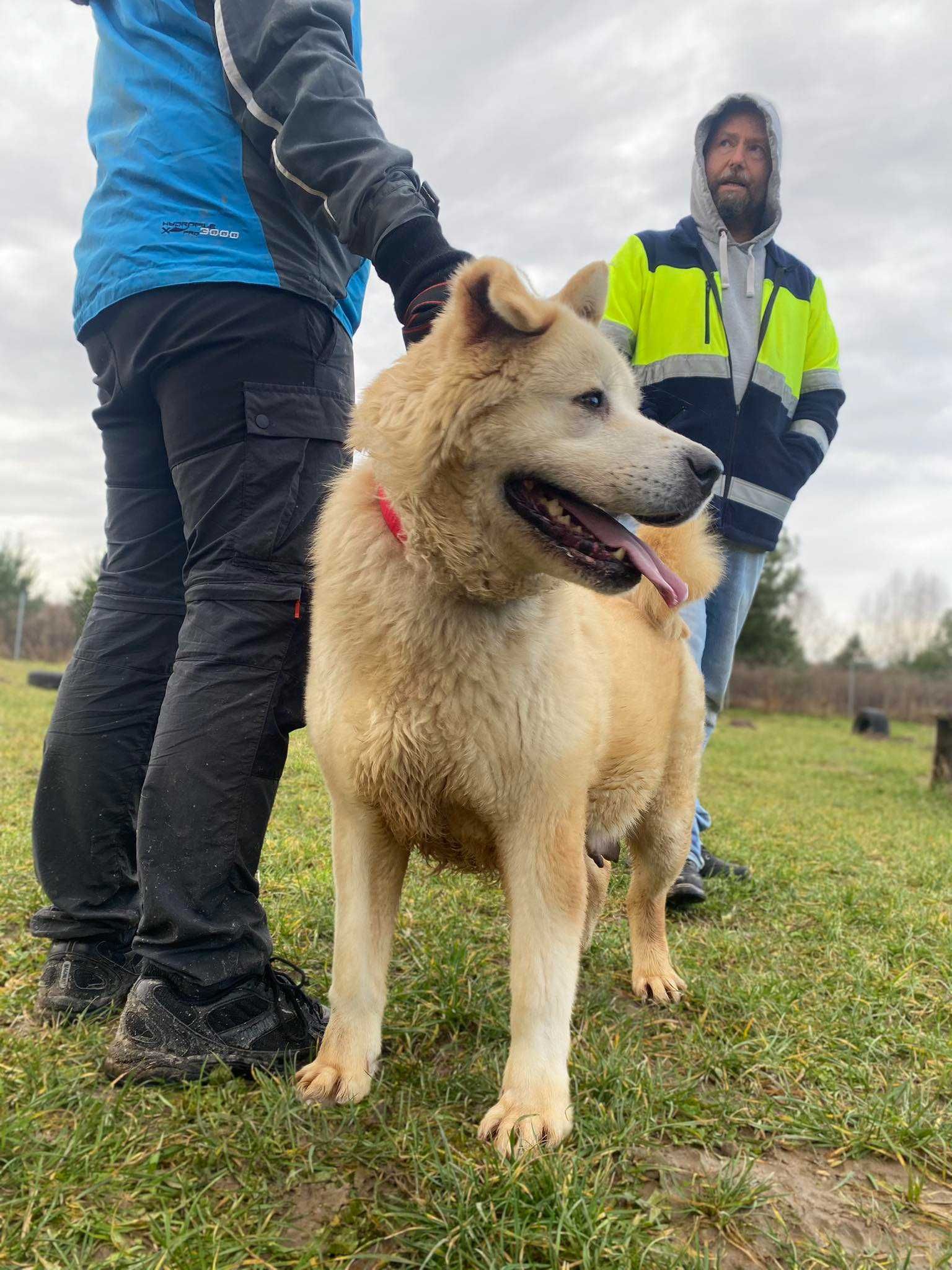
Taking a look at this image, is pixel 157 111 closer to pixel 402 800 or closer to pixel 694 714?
pixel 402 800

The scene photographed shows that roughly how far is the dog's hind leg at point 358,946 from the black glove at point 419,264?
1.30m

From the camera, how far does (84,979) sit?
253cm

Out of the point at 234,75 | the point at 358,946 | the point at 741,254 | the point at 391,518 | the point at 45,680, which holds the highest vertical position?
the point at 741,254

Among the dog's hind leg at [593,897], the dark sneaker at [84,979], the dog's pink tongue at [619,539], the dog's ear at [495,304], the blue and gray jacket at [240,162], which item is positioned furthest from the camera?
the dog's hind leg at [593,897]

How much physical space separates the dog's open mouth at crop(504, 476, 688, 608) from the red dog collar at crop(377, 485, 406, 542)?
0.28 metres

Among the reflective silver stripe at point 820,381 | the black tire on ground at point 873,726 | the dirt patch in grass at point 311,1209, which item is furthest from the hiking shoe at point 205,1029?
the black tire on ground at point 873,726

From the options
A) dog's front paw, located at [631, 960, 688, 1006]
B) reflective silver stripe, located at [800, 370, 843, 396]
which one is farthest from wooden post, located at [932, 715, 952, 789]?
dog's front paw, located at [631, 960, 688, 1006]

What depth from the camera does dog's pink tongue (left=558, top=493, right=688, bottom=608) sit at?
6.94 ft

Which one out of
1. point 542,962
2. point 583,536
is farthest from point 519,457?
point 542,962

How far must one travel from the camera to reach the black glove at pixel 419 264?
7.25 feet

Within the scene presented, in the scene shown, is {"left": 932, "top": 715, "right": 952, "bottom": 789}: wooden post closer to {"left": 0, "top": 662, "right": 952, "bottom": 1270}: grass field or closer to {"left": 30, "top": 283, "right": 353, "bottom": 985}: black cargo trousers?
{"left": 0, "top": 662, "right": 952, "bottom": 1270}: grass field

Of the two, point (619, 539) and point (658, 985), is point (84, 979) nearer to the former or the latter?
point (658, 985)

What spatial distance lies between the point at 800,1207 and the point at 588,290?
2231mm

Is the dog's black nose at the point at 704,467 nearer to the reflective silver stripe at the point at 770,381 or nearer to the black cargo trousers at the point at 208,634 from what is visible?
the black cargo trousers at the point at 208,634
